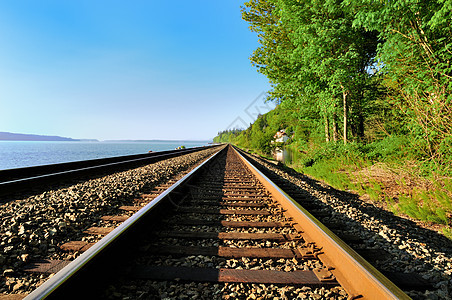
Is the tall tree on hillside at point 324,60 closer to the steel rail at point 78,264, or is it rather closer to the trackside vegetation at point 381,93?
the trackside vegetation at point 381,93

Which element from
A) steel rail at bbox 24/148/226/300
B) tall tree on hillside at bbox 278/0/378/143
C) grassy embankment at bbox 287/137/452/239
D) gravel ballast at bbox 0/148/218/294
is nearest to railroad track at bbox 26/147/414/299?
steel rail at bbox 24/148/226/300

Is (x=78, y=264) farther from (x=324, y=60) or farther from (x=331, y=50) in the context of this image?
(x=331, y=50)

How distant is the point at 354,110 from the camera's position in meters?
10.3

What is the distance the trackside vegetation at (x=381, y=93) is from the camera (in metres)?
4.81

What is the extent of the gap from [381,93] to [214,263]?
36.9 feet

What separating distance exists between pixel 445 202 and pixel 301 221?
382 cm

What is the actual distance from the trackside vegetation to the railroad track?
9.40 feet

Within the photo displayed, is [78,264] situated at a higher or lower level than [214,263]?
higher

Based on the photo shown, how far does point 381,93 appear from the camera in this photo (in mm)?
9484

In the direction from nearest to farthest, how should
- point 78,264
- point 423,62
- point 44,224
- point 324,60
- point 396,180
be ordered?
point 78,264 → point 44,224 → point 423,62 → point 396,180 → point 324,60

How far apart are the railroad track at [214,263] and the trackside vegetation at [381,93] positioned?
286 centimetres

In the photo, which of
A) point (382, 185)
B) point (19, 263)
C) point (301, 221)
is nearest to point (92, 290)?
point (19, 263)

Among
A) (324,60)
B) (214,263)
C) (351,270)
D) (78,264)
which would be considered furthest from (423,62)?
(78,264)

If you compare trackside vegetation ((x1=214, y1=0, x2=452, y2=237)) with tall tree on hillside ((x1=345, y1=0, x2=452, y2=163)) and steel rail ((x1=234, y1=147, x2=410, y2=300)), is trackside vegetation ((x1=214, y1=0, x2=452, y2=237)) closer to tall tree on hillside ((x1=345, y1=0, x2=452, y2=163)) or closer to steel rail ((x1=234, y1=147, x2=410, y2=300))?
tall tree on hillside ((x1=345, y1=0, x2=452, y2=163))
